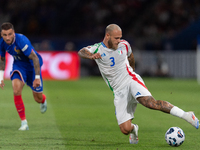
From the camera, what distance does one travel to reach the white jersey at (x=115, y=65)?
6.82m

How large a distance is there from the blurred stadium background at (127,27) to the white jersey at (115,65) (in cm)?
1647

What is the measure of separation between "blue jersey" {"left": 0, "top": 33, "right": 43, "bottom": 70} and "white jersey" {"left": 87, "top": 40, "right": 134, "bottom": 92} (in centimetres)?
176

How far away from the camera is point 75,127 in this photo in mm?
8492

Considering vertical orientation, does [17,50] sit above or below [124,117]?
above

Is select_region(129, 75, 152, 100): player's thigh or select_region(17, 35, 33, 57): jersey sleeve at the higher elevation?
select_region(17, 35, 33, 57): jersey sleeve

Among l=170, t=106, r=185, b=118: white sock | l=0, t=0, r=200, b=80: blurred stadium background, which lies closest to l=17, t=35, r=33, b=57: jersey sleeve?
l=170, t=106, r=185, b=118: white sock

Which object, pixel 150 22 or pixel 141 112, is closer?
pixel 141 112

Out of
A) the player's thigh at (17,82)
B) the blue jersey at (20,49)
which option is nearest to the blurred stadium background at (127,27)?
the blue jersey at (20,49)

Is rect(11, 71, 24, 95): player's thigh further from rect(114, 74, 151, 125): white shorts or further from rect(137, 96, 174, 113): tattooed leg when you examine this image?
rect(137, 96, 174, 113): tattooed leg

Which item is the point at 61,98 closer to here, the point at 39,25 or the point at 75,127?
the point at 75,127

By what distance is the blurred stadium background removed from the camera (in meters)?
24.6

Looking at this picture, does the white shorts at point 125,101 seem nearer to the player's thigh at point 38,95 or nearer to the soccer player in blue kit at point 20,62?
the soccer player in blue kit at point 20,62

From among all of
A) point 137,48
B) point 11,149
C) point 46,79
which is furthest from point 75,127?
point 137,48

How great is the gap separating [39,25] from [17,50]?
18.3 meters
